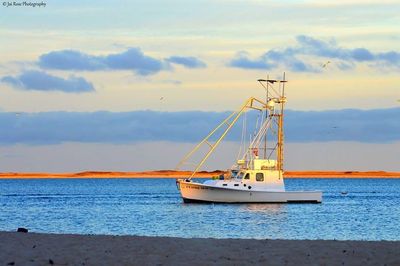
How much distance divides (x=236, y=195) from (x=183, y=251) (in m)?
53.2

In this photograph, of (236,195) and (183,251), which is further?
(236,195)

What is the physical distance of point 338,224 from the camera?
56.0 m

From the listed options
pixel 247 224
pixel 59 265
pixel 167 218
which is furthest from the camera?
pixel 167 218

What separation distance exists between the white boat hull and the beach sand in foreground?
48.2 m

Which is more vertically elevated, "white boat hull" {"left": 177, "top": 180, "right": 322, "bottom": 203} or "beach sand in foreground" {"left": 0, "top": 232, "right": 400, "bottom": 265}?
"white boat hull" {"left": 177, "top": 180, "right": 322, "bottom": 203}

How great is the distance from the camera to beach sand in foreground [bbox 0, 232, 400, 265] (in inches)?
886

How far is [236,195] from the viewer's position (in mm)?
77812

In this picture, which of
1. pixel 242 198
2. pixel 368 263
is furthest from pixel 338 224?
pixel 368 263

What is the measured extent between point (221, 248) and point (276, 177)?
2080 inches

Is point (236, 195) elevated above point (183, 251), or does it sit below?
above

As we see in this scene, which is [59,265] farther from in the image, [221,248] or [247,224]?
[247,224]

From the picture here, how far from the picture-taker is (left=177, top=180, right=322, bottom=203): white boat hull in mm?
76625

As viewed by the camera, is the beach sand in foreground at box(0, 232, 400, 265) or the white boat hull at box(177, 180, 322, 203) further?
the white boat hull at box(177, 180, 322, 203)

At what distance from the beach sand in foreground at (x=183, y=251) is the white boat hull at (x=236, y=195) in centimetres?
4816
